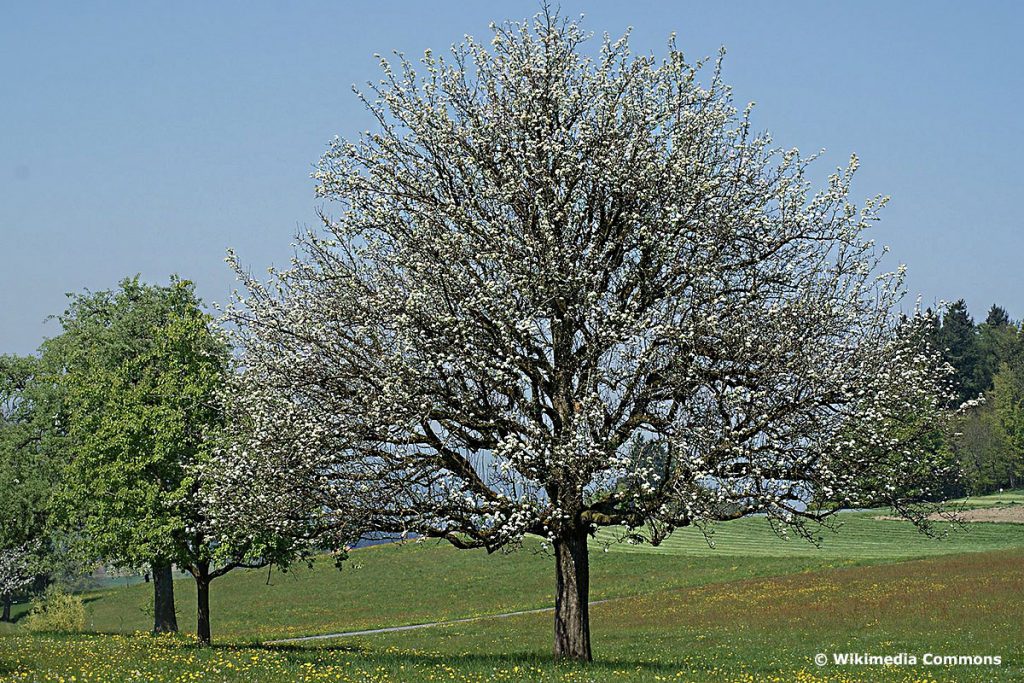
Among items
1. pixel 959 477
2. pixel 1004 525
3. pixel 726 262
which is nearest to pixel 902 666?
pixel 959 477

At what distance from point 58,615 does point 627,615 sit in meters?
28.5

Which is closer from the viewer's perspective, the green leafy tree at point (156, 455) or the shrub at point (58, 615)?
the green leafy tree at point (156, 455)

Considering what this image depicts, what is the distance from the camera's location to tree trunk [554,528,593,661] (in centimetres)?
2291

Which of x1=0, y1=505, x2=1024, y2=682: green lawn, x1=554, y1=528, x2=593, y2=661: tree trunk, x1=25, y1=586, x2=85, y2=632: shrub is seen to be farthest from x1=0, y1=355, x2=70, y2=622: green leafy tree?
x1=554, y1=528, x2=593, y2=661: tree trunk

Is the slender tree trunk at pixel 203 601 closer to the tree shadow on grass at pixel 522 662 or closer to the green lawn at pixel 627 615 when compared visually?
the green lawn at pixel 627 615

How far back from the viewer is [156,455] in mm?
31516

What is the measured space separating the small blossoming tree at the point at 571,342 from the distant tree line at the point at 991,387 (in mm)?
61442

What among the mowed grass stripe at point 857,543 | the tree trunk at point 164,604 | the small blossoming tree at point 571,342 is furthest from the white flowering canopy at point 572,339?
the mowed grass stripe at point 857,543

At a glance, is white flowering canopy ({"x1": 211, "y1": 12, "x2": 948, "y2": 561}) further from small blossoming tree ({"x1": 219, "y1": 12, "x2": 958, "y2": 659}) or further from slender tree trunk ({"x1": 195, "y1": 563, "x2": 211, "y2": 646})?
slender tree trunk ({"x1": 195, "y1": 563, "x2": 211, "y2": 646})

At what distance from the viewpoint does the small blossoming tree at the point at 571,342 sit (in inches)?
806

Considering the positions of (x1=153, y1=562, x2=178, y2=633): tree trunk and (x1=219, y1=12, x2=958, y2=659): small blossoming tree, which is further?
(x1=153, y1=562, x2=178, y2=633): tree trunk

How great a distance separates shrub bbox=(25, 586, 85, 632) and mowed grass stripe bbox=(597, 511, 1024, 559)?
34.0 m

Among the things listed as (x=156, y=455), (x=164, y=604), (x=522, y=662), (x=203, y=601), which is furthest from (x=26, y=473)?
(x=522, y=662)

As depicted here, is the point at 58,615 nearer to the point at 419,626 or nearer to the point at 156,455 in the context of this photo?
the point at 419,626
